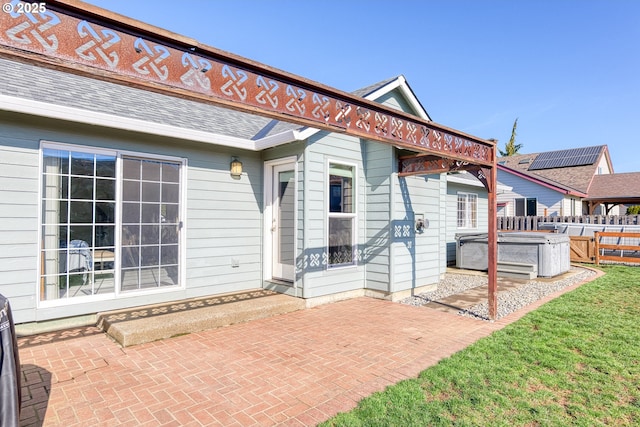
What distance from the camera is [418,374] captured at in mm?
3271

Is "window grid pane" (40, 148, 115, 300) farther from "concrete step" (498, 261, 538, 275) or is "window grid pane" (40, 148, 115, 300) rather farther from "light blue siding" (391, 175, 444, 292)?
"concrete step" (498, 261, 538, 275)

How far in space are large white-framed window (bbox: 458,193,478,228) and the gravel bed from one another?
92.7 inches

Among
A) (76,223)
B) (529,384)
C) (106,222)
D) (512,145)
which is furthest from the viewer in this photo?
(512,145)

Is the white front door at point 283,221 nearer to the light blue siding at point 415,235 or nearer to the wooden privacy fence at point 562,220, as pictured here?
the light blue siding at point 415,235

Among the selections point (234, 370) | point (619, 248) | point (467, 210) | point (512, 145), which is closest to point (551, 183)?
point (619, 248)

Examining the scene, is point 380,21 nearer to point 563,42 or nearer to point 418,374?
point 563,42

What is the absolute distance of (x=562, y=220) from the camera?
14.8 m

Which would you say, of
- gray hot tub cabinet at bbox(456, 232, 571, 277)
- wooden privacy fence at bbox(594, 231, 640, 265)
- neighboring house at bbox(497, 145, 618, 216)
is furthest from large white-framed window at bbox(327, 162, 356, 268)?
neighboring house at bbox(497, 145, 618, 216)

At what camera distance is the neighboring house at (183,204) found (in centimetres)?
419

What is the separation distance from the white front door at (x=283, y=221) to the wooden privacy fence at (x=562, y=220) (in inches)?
493

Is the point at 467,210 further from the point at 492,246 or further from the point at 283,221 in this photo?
the point at 283,221

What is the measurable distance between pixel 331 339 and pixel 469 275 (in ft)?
20.3

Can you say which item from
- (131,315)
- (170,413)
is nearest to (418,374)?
(170,413)

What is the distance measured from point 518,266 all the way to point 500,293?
2.55 metres
